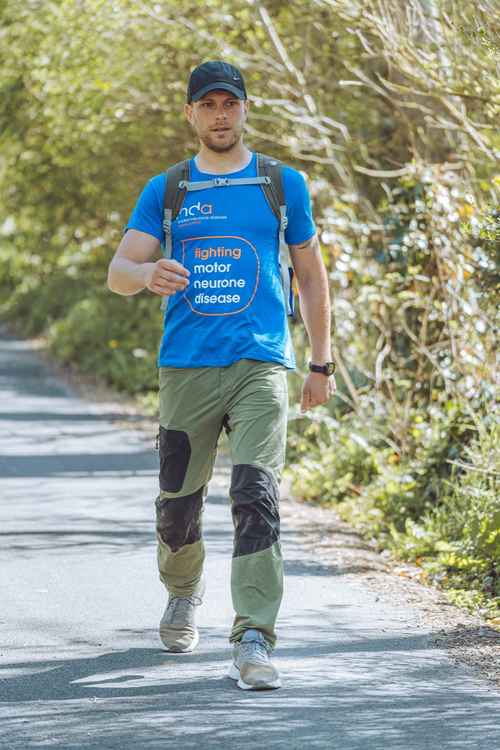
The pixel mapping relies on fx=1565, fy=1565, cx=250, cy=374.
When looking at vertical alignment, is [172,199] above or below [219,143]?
below

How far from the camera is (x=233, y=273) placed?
5.52 metres

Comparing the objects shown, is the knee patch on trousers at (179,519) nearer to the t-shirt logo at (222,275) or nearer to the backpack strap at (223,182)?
the t-shirt logo at (222,275)

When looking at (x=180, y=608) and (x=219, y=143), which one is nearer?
(x=219, y=143)

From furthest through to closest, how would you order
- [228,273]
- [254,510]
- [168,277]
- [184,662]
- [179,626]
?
1. [179,626]
2. [184,662]
3. [228,273]
4. [254,510]
5. [168,277]

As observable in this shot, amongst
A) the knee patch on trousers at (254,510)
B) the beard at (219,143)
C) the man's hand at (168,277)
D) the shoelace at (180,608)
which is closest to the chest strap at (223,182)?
the beard at (219,143)

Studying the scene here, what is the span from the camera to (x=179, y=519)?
19.0 feet

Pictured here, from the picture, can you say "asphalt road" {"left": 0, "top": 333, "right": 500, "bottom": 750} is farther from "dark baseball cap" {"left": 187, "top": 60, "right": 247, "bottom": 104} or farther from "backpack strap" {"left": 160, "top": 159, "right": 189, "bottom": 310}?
"dark baseball cap" {"left": 187, "top": 60, "right": 247, "bottom": 104}

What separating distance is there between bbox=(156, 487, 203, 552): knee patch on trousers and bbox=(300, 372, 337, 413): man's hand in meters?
0.53

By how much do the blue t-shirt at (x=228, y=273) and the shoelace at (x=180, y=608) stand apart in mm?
949

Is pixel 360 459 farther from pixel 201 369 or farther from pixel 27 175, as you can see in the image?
pixel 27 175

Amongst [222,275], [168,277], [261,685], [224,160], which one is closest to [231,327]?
[222,275]

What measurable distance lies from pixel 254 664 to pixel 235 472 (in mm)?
674

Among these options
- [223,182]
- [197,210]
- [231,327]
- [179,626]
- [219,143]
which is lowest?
[179,626]

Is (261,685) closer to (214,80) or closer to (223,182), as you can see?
(223,182)
